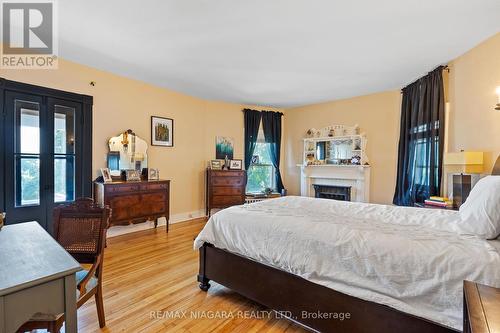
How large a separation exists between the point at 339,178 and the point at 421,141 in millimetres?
1712

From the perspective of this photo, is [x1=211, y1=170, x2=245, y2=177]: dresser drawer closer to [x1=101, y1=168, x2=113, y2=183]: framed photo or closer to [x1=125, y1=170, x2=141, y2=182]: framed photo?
[x1=125, y1=170, x2=141, y2=182]: framed photo

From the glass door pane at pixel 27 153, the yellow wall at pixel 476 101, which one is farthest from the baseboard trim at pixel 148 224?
the yellow wall at pixel 476 101

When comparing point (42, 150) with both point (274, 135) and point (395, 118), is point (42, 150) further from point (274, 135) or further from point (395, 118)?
point (395, 118)

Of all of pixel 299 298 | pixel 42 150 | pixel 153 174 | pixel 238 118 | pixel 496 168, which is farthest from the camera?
pixel 238 118

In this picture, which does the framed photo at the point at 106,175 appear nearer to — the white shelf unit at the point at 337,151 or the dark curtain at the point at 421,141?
the white shelf unit at the point at 337,151

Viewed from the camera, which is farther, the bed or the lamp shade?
the lamp shade

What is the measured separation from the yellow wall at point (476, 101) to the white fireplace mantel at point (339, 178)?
5.63ft

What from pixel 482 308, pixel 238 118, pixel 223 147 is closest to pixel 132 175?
pixel 223 147

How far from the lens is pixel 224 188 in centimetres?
512

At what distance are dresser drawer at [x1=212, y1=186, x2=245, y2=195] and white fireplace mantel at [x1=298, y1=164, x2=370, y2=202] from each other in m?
1.56

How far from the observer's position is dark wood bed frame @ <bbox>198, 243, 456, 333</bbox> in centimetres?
138

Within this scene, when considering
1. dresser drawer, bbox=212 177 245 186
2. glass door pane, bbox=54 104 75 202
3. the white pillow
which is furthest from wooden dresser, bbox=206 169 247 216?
the white pillow

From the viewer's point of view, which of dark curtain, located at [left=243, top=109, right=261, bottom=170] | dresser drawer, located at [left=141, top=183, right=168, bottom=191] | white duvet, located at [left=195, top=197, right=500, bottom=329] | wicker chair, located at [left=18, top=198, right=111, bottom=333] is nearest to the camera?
white duvet, located at [left=195, top=197, right=500, bottom=329]

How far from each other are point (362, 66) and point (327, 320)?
326 centimetres
